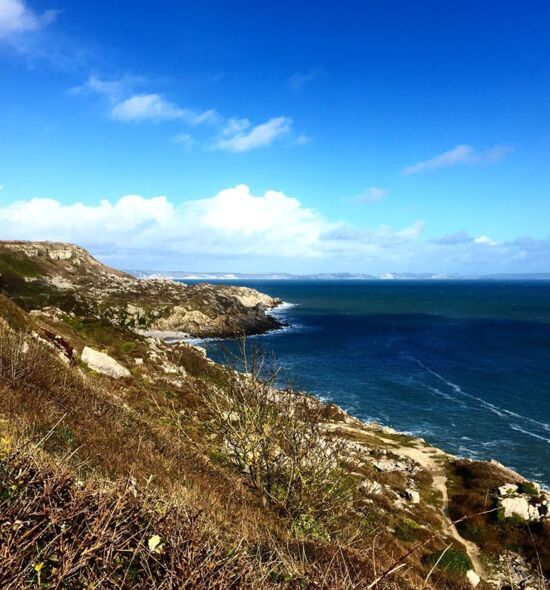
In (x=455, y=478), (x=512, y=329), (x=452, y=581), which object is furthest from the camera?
(x=512, y=329)

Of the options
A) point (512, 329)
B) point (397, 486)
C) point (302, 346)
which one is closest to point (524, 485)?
point (397, 486)

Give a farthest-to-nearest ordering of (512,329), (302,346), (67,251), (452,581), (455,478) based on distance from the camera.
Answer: (67,251) → (512,329) → (302,346) → (455,478) → (452,581)

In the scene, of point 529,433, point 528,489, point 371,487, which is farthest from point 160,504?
point 529,433

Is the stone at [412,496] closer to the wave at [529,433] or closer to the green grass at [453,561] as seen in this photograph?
the green grass at [453,561]

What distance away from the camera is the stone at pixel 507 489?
1329 inches

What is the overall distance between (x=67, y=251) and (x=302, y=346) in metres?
107

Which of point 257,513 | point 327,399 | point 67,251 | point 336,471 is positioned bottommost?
point 327,399

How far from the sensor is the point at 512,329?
126 metres

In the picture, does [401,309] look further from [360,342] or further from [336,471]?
[336,471]

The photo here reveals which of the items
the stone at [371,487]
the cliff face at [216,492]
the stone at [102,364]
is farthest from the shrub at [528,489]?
the stone at [102,364]

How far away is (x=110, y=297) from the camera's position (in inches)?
4919

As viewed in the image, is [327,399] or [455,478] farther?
[327,399]

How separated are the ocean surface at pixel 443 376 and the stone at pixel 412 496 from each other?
43.9 feet

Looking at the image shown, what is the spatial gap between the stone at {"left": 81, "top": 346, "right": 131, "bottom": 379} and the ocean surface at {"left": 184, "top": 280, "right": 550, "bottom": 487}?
1506cm
